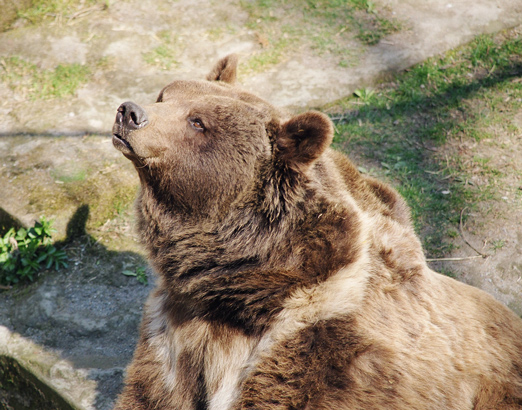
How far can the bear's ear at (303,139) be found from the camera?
2766mm

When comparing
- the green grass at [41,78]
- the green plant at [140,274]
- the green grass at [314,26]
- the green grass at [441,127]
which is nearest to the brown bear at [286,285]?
the green plant at [140,274]

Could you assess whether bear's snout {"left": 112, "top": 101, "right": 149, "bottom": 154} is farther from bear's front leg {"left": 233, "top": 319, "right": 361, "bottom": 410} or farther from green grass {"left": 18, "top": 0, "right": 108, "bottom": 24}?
green grass {"left": 18, "top": 0, "right": 108, "bottom": 24}

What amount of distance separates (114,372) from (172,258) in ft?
3.77

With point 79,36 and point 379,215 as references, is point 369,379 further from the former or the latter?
point 79,36

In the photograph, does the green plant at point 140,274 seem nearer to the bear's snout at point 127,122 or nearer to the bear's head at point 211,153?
the bear's head at point 211,153

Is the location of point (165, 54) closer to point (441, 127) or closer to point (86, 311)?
point (441, 127)

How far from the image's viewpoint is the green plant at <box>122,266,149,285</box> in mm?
4430

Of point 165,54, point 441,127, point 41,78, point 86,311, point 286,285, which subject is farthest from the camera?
point 165,54

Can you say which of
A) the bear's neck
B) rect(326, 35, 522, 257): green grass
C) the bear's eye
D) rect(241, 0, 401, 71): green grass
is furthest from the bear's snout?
rect(241, 0, 401, 71): green grass

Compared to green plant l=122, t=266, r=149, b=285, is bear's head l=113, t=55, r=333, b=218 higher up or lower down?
higher up

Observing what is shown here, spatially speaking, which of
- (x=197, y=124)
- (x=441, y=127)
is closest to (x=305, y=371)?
(x=197, y=124)

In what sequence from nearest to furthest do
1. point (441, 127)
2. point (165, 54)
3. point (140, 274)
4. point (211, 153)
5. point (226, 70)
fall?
point (211, 153), point (226, 70), point (140, 274), point (441, 127), point (165, 54)

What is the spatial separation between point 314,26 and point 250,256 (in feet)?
14.9

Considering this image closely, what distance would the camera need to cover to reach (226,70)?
3572mm
